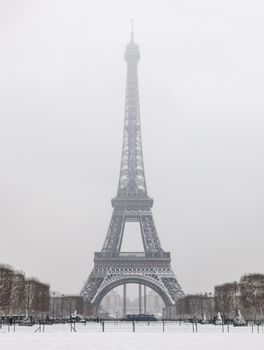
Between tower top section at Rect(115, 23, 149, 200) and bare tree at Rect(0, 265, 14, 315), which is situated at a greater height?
tower top section at Rect(115, 23, 149, 200)

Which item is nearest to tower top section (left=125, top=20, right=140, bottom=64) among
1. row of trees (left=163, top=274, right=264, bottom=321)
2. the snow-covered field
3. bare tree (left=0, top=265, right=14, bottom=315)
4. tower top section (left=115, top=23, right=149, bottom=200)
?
tower top section (left=115, top=23, right=149, bottom=200)

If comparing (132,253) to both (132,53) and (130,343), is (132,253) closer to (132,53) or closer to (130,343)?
(132,53)

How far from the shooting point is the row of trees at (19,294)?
76.1 meters

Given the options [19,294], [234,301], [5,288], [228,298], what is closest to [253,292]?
[228,298]

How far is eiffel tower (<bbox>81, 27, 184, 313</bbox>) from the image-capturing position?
12525 cm

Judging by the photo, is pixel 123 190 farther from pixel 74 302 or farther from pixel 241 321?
pixel 241 321

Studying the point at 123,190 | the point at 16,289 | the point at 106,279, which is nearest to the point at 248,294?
the point at 16,289

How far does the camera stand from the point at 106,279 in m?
126

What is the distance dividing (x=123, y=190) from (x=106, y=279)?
887 inches

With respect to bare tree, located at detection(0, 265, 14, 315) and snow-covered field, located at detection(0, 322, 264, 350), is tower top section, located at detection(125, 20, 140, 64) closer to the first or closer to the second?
bare tree, located at detection(0, 265, 14, 315)

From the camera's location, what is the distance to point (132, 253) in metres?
134

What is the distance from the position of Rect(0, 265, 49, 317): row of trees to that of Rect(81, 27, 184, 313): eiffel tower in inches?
943

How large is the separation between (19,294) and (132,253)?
2093 inches

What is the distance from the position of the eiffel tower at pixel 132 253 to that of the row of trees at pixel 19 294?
24.0 metres
